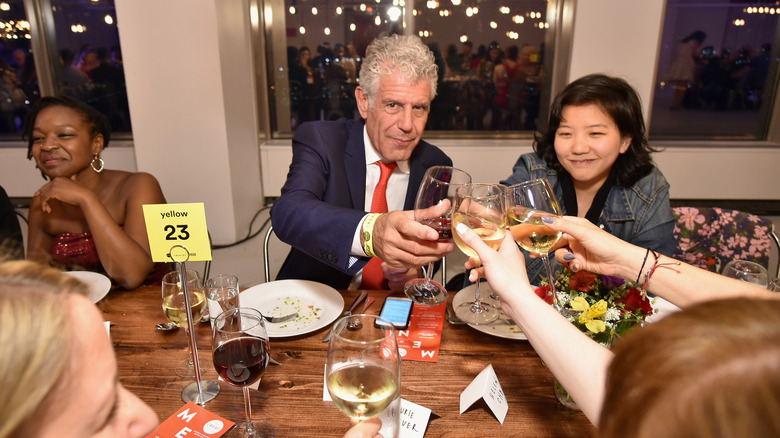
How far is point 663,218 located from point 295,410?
171cm

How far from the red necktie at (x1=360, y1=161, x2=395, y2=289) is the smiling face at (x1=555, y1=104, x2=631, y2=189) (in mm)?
762

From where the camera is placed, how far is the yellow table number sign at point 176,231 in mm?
985

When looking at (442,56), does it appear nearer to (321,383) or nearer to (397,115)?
(397,115)

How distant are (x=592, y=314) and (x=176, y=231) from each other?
2.90ft

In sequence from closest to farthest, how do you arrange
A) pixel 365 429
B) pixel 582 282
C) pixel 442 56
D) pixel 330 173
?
pixel 365 429 → pixel 582 282 → pixel 330 173 → pixel 442 56

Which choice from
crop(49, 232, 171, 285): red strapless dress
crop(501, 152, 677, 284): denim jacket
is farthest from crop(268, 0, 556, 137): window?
crop(49, 232, 171, 285): red strapless dress

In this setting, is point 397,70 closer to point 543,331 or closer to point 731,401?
point 543,331

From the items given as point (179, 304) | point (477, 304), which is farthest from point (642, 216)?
point (179, 304)

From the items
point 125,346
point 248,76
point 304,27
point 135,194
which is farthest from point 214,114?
point 125,346

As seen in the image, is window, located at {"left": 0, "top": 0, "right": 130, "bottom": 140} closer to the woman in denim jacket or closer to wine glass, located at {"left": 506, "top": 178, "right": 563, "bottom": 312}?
the woman in denim jacket

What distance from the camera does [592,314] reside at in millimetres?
979

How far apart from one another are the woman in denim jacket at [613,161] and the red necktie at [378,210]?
2.16 feet

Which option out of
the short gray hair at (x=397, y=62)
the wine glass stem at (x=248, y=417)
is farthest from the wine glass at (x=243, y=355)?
the short gray hair at (x=397, y=62)

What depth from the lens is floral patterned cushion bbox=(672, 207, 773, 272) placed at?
194 cm
